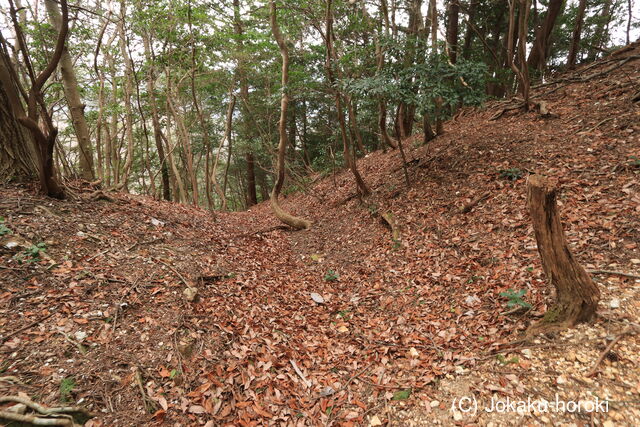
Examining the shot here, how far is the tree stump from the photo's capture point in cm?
310

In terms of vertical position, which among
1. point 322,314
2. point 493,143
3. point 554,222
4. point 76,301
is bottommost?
point 322,314

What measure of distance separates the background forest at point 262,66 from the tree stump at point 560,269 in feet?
13.7

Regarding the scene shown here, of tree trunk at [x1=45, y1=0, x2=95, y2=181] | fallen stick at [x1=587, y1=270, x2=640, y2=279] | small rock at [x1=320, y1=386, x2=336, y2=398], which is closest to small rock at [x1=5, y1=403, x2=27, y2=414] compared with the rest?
small rock at [x1=320, y1=386, x2=336, y2=398]

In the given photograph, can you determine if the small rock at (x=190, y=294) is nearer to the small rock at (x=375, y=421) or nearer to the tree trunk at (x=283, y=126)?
the small rock at (x=375, y=421)

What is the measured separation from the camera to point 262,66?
43.9ft

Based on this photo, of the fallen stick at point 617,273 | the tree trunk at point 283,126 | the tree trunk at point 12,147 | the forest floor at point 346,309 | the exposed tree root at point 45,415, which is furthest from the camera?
the tree trunk at point 283,126

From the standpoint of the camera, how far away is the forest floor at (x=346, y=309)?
290cm

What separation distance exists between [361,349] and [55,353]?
3586 millimetres

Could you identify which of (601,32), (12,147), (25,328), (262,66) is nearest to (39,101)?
(12,147)

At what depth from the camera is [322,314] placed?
17.2 ft

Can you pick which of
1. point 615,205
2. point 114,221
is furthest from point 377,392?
point 114,221

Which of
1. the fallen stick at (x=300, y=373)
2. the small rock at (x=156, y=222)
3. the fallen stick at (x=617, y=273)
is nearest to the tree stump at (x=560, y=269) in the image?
the fallen stick at (x=617, y=273)

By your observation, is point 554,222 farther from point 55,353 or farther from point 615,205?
point 55,353

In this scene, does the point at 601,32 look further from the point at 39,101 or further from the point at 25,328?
the point at 25,328
